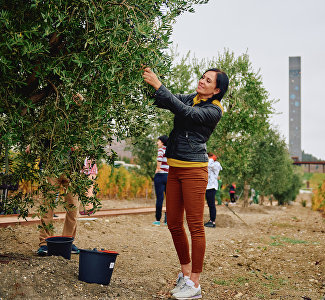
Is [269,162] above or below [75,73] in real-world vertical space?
below

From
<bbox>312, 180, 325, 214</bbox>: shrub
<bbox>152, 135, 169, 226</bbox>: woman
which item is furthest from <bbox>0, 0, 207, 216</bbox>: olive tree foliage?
<bbox>312, 180, 325, 214</bbox>: shrub

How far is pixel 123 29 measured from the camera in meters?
2.67

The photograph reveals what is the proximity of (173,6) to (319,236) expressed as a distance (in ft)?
24.2

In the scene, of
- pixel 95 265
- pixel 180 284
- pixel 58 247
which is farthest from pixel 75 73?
pixel 180 284

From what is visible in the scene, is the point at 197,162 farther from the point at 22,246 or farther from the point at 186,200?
the point at 22,246

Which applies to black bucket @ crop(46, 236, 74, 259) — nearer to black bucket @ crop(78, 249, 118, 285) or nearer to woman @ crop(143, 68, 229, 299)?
black bucket @ crop(78, 249, 118, 285)

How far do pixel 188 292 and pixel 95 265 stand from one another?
3.04ft

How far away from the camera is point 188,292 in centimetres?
334

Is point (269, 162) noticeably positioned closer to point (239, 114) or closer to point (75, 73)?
point (239, 114)

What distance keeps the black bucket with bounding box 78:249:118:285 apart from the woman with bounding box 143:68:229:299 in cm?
70

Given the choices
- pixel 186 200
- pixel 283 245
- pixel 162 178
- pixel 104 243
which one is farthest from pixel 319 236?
pixel 186 200

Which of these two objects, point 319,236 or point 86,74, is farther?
point 319,236

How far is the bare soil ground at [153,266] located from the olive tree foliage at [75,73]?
693 mm

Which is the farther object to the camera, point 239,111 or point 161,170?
point 239,111
